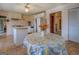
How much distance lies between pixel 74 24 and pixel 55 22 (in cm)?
30

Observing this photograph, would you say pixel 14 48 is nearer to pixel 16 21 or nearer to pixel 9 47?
pixel 9 47

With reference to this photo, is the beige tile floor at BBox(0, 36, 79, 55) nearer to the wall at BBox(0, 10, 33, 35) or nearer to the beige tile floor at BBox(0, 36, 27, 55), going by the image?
the beige tile floor at BBox(0, 36, 27, 55)

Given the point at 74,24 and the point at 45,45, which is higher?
the point at 74,24

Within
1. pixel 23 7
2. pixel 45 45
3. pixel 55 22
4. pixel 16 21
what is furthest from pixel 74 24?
pixel 16 21

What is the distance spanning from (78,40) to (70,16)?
39cm

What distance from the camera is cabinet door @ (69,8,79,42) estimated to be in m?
1.63

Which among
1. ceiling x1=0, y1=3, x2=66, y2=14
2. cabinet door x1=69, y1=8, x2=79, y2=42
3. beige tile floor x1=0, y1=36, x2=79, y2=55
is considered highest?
ceiling x1=0, y1=3, x2=66, y2=14

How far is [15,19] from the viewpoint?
1.81 metres

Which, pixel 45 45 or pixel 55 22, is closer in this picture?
pixel 45 45

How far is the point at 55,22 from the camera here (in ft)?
5.82

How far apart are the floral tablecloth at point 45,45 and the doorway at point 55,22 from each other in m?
0.09

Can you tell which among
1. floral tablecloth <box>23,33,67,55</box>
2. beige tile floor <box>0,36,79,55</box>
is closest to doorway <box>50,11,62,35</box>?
floral tablecloth <box>23,33,67,55</box>

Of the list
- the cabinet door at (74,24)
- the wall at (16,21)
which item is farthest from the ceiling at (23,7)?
the cabinet door at (74,24)

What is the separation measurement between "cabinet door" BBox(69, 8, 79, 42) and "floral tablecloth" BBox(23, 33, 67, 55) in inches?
6.9
